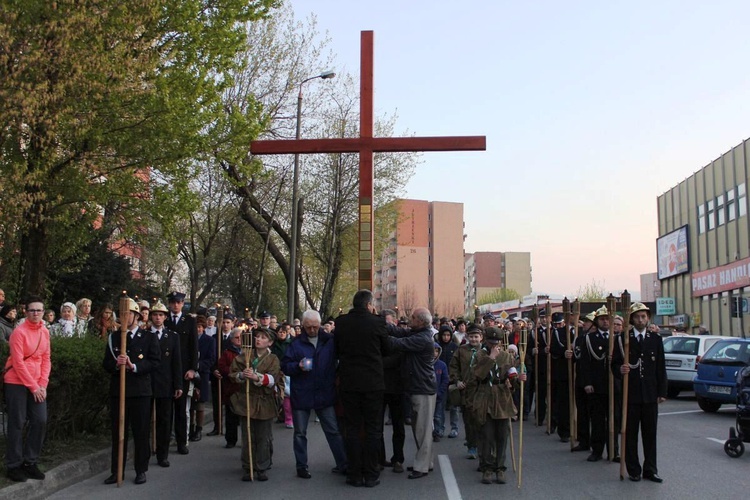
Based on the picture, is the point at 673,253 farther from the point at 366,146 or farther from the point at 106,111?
the point at 106,111

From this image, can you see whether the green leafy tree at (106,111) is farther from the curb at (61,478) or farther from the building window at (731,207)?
the building window at (731,207)

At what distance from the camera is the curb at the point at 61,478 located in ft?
25.5

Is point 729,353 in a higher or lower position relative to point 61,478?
higher

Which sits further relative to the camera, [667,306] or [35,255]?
[667,306]

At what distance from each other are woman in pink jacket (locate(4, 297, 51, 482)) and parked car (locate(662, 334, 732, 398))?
49.4 feet

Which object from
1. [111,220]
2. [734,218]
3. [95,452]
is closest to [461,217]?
[734,218]

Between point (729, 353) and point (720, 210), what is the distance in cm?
3095

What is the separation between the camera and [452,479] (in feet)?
30.1

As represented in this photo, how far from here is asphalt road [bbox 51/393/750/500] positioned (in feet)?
27.6

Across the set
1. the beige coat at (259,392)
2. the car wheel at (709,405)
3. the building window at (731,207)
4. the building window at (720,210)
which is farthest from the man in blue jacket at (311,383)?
the building window at (720,210)

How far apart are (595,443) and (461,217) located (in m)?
109

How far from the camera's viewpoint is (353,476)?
8883 mm

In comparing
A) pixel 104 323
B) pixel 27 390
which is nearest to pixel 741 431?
pixel 27 390

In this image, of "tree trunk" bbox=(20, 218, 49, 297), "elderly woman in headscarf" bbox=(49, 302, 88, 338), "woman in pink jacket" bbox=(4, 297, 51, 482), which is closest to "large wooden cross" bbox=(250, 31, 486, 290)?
"elderly woman in headscarf" bbox=(49, 302, 88, 338)
